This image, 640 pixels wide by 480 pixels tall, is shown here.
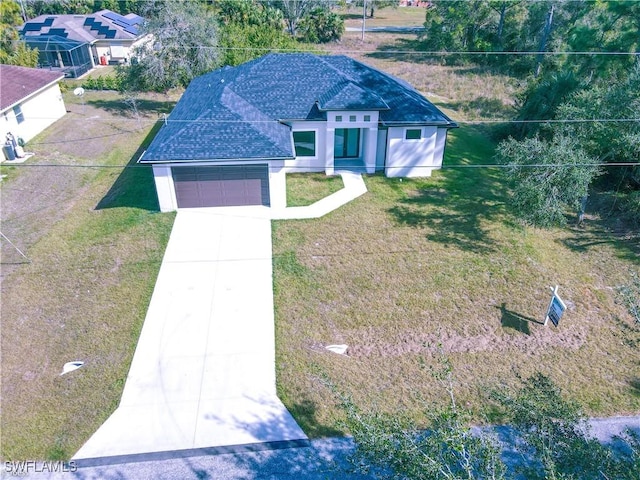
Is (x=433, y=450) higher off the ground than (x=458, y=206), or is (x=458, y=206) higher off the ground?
(x=433, y=450)

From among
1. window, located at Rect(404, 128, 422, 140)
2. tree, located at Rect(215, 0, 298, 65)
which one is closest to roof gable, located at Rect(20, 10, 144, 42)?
tree, located at Rect(215, 0, 298, 65)

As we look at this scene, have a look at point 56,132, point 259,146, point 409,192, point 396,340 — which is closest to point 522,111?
point 409,192

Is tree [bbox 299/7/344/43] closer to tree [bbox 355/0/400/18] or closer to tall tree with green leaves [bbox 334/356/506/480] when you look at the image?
tree [bbox 355/0/400/18]

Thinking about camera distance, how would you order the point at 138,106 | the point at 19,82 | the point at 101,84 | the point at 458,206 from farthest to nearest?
the point at 101,84
the point at 138,106
the point at 19,82
the point at 458,206

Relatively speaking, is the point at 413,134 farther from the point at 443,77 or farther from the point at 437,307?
the point at 443,77

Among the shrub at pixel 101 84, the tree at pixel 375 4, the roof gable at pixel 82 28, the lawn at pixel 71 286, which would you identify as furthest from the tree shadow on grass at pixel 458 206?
the tree at pixel 375 4

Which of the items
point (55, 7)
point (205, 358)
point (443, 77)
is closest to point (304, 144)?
point (205, 358)

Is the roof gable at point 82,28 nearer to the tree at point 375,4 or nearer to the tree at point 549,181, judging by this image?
the tree at point 549,181

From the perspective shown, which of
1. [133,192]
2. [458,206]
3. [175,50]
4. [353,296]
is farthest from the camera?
[175,50]
